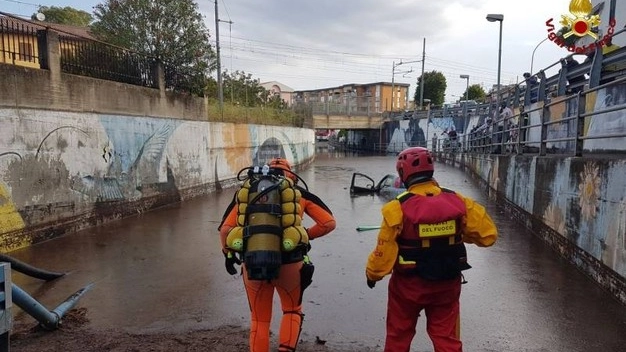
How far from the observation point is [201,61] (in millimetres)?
14648

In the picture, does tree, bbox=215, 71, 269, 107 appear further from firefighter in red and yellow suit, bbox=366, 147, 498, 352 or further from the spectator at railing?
firefighter in red and yellow suit, bbox=366, 147, 498, 352

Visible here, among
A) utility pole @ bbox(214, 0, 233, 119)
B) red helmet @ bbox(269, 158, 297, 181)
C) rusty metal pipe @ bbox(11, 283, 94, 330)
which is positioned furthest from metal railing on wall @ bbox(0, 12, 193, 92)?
red helmet @ bbox(269, 158, 297, 181)

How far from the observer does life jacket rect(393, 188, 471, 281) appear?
2609 mm

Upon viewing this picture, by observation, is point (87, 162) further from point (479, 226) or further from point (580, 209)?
point (580, 209)

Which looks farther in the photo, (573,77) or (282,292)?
(573,77)

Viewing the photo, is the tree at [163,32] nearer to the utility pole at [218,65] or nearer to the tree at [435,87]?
the utility pole at [218,65]

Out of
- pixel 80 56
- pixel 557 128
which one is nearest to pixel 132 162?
pixel 80 56

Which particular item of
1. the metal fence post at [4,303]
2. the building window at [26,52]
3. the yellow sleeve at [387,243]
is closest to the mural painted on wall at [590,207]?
the yellow sleeve at [387,243]

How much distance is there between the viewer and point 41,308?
152 inches

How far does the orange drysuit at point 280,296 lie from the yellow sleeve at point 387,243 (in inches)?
25.7

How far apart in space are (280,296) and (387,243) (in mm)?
990

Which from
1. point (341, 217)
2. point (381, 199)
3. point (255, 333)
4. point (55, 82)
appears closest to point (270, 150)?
point (381, 199)

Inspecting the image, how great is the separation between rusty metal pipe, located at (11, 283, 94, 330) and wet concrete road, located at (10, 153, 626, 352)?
0.22 metres

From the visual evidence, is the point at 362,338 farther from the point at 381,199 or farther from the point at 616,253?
the point at 381,199
